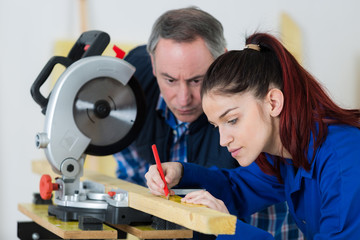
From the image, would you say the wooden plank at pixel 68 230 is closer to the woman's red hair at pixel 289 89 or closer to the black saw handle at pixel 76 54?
the black saw handle at pixel 76 54

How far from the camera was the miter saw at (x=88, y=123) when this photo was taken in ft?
5.02

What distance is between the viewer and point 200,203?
1.22 m

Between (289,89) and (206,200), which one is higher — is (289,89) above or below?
above

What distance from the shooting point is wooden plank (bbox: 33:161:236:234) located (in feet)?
3.45

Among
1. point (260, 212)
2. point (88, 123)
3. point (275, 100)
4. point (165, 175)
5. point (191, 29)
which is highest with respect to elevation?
point (191, 29)

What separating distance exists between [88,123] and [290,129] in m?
0.60

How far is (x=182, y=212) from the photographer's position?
3.76ft

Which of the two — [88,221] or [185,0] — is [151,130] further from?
[185,0]

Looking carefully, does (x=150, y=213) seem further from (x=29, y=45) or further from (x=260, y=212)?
(x=29, y=45)

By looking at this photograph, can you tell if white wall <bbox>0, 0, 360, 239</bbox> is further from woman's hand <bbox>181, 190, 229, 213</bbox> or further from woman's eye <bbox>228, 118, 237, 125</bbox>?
woman's hand <bbox>181, 190, 229, 213</bbox>

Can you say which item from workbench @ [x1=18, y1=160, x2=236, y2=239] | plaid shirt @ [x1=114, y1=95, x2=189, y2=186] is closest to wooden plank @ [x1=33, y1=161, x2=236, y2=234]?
workbench @ [x1=18, y1=160, x2=236, y2=239]

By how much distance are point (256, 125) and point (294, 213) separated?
1.11ft


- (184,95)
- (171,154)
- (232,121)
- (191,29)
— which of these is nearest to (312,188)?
(232,121)

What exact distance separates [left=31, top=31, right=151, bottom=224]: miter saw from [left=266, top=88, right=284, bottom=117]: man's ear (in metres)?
0.44
